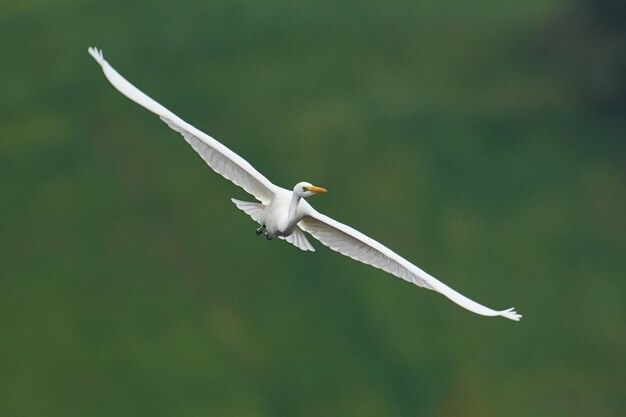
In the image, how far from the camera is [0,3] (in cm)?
3644

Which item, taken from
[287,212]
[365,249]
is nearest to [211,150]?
[287,212]

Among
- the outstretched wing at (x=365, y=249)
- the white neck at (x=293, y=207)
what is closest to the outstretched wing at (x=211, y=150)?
the white neck at (x=293, y=207)

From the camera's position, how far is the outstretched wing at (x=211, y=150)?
20.2 m

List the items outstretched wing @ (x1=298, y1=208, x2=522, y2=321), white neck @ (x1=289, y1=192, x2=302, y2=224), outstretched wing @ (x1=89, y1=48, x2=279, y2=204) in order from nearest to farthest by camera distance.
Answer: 1. outstretched wing @ (x1=89, y1=48, x2=279, y2=204)
2. white neck @ (x1=289, y1=192, x2=302, y2=224)
3. outstretched wing @ (x1=298, y1=208, x2=522, y2=321)

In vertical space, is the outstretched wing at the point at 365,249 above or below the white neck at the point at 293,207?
above

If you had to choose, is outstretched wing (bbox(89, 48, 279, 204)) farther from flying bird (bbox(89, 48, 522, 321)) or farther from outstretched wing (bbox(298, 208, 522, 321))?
outstretched wing (bbox(298, 208, 522, 321))

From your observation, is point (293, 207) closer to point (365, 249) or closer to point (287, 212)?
point (287, 212)

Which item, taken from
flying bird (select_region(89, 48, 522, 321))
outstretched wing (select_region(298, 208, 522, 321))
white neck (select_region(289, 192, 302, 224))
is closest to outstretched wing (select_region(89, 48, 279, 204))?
flying bird (select_region(89, 48, 522, 321))

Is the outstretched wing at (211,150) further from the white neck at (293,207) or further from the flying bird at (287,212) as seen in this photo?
the white neck at (293,207)

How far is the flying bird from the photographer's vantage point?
66.9 feet

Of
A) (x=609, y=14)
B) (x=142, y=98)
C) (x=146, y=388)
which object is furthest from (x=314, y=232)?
(x=609, y=14)

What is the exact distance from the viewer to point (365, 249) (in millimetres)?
21391

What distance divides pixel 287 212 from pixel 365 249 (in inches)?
53.7

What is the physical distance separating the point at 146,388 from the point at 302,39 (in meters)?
10.9
